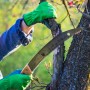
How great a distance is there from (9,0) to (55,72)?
12167 mm

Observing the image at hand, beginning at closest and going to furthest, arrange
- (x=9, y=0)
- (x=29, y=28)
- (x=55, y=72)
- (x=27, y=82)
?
1. (x=27, y=82)
2. (x=55, y=72)
3. (x=29, y=28)
4. (x=9, y=0)

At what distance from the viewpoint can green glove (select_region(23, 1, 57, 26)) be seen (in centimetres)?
340

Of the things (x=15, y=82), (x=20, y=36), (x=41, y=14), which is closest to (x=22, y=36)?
(x=20, y=36)

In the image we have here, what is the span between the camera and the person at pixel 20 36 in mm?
3353

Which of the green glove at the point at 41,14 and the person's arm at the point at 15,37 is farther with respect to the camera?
the person's arm at the point at 15,37

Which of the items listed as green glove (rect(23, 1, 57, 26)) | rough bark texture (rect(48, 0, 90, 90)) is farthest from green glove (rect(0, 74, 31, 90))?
green glove (rect(23, 1, 57, 26))

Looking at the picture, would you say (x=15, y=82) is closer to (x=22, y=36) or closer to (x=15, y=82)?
(x=15, y=82)

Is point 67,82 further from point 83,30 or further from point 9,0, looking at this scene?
point 9,0

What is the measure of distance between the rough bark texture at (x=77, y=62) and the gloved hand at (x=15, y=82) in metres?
0.39

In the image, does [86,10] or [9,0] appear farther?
[9,0]

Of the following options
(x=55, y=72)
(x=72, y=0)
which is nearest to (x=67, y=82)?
(x=55, y=72)

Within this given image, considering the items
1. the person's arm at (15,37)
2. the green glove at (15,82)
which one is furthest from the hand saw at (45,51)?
the person's arm at (15,37)

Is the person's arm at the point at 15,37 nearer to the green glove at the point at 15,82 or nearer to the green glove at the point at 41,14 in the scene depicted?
the green glove at the point at 41,14

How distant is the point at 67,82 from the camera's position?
11.5 feet
